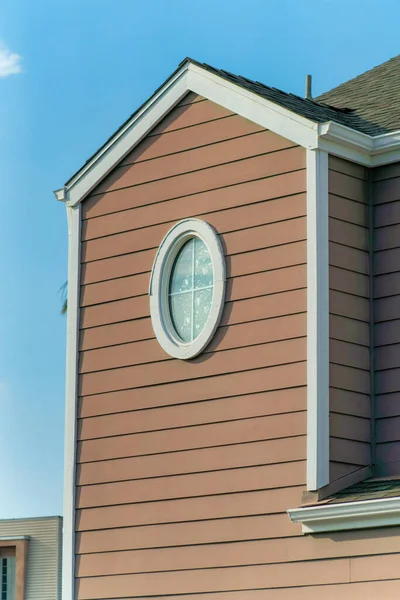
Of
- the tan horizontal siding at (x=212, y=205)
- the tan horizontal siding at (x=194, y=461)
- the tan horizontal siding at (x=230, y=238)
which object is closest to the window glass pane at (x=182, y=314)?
the tan horizontal siding at (x=230, y=238)

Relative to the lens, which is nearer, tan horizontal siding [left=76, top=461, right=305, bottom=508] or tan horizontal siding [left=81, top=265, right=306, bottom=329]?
tan horizontal siding [left=76, top=461, right=305, bottom=508]

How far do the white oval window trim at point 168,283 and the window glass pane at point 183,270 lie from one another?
3cm

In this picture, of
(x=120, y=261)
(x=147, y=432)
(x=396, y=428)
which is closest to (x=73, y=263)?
(x=120, y=261)

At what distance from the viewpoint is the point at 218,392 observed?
10617 millimetres

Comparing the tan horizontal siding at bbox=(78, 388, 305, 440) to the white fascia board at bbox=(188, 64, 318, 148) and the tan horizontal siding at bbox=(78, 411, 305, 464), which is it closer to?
the tan horizontal siding at bbox=(78, 411, 305, 464)

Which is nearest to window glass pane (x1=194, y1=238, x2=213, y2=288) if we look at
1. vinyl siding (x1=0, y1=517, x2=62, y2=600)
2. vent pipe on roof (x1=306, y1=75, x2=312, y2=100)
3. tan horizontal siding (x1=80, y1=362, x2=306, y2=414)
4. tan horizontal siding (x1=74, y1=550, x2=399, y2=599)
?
tan horizontal siding (x1=80, y1=362, x2=306, y2=414)

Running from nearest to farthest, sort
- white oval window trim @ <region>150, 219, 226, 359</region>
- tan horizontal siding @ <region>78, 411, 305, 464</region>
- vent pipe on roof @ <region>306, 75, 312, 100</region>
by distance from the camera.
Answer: tan horizontal siding @ <region>78, 411, 305, 464</region> < white oval window trim @ <region>150, 219, 226, 359</region> < vent pipe on roof @ <region>306, 75, 312, 100</region>

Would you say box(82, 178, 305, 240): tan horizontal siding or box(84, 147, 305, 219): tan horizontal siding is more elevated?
box(84, 147, 305, 219): tan horizontal siding

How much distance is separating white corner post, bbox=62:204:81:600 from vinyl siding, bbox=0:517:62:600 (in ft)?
66.9

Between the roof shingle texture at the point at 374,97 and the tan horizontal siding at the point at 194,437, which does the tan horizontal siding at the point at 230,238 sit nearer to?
the roof shingle texture at the point at 374,97

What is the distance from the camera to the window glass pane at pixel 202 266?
10977 millimetres

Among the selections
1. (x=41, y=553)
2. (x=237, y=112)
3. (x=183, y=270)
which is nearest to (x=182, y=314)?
(x=183, y=270)

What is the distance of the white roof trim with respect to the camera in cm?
1038

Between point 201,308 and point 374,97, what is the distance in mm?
2897
